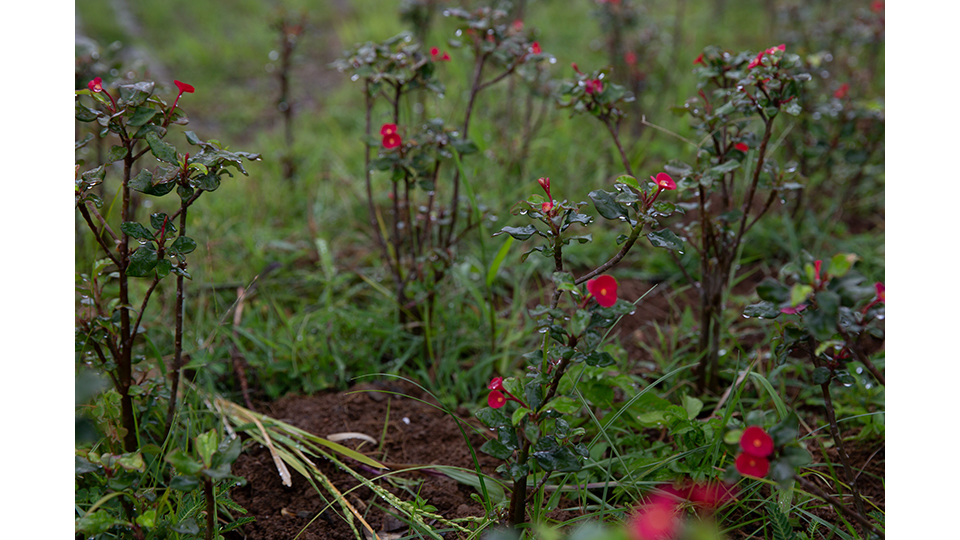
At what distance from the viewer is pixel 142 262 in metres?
1.25

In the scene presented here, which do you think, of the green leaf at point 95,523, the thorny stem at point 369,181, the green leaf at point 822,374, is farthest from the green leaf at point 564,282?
the thorny stem at point 369,181

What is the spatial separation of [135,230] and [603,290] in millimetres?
880

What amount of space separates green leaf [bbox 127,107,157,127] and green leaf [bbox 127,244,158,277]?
0.24 metres

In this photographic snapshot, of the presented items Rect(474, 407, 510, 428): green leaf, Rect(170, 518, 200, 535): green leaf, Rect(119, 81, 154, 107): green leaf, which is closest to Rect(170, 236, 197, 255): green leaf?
Rect(119, 81, 154, 107): green leaf

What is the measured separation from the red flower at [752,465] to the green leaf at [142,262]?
110 cm

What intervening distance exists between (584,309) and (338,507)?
79 cm

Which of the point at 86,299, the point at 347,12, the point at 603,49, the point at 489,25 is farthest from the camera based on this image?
the point at 347,12

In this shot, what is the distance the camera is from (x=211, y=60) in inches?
188

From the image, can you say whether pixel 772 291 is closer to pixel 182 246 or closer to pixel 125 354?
pixel 182 246

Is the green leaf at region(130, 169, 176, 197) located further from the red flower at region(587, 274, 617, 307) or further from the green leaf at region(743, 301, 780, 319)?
the green leaf at region(743, 301, 780, 319)

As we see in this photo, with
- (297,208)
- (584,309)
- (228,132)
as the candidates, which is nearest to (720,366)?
(584,309)

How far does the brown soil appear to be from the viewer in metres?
1.43

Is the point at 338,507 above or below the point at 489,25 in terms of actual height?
below

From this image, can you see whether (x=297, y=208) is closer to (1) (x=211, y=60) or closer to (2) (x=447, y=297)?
(2) (x=447, y=297)
